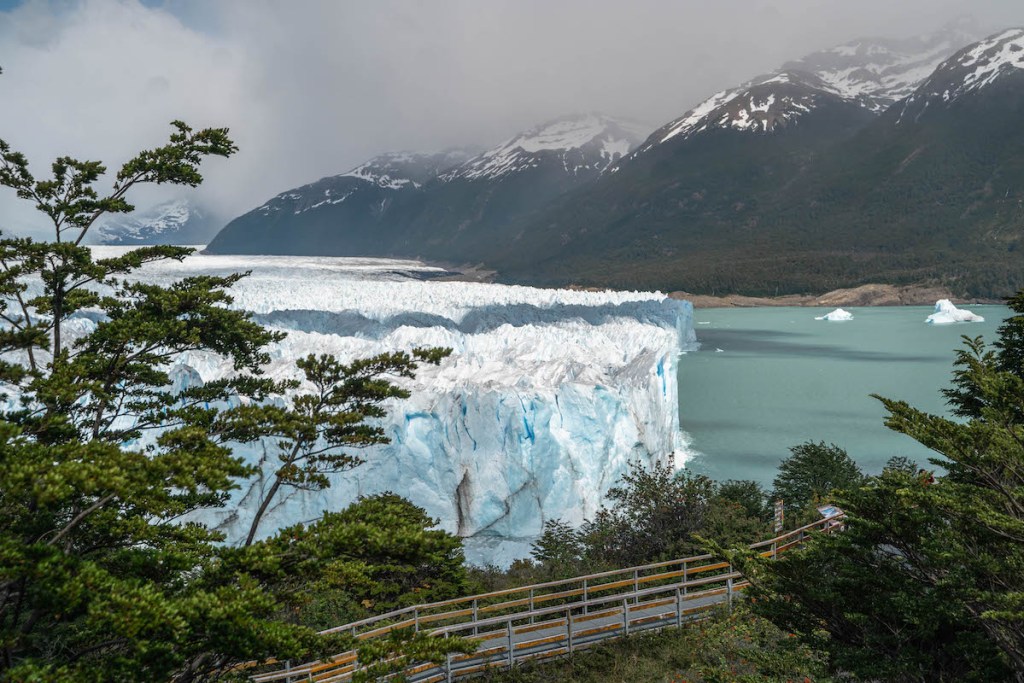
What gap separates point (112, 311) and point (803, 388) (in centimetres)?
3745

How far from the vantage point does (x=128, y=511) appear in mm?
4574

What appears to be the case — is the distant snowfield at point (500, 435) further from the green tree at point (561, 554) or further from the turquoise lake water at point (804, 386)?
the turquoise lake water at point (804, 386)

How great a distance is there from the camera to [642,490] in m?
13.0

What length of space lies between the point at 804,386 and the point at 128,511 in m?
39.2

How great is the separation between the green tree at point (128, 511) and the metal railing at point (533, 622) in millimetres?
2649

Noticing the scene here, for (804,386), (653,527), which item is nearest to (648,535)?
(653,527)

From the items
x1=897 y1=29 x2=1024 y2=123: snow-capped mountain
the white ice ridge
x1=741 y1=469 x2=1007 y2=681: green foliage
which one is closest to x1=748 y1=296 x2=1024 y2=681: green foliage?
x1=741 y1=469 x2=1007 y2=681: green foliage

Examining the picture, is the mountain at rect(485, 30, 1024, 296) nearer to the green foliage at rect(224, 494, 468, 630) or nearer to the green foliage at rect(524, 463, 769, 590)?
the green foliage at rect(524, 463, 769, 590)

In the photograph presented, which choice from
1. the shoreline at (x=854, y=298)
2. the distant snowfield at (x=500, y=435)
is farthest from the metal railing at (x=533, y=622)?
the shoreline at (x=854, y=298)

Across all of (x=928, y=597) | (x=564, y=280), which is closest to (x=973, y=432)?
(x=928, y=597)

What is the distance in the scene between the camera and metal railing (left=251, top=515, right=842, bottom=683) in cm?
759

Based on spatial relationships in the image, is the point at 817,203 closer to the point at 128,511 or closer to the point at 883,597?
the point at 883,597

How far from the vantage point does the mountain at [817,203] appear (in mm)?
101188

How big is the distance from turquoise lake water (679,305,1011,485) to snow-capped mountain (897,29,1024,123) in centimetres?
10870
